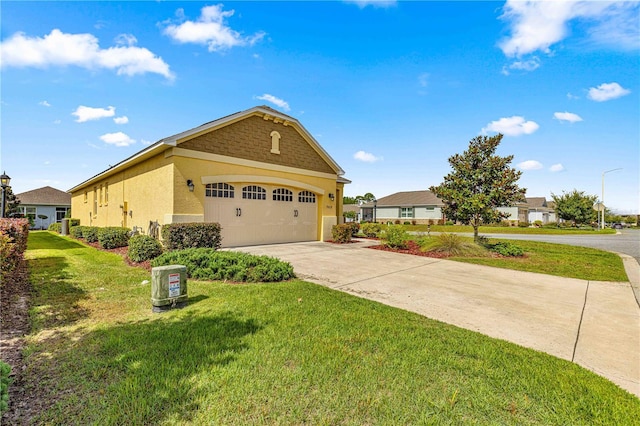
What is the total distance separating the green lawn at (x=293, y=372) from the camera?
2.28 m

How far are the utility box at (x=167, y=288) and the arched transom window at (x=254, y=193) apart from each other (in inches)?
323

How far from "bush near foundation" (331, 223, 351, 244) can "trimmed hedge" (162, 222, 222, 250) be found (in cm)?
717

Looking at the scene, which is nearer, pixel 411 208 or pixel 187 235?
pixel 187 235

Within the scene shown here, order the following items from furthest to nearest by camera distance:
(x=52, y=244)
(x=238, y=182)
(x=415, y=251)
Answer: (x=52, y=244) < (x=238, y=182) < (x=415, y=251)

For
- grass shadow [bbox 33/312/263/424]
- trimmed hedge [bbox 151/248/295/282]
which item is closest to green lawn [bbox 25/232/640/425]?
grass shadow [bbox 33/312/263/424]

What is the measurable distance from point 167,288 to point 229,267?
2.11m

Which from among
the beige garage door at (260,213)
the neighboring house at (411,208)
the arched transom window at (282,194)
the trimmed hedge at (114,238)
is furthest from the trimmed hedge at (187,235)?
the neighboring house at (411,208)

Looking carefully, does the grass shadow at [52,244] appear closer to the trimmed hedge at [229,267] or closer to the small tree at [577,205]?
the trimmed hedge at [229,267]

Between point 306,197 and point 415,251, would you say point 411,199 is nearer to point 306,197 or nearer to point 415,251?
point 306,197

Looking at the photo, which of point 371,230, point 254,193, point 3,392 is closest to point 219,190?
point 254,193

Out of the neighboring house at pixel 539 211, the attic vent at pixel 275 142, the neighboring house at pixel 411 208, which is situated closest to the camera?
the attic vent at pixel 275 142

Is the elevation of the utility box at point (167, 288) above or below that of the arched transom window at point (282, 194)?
below

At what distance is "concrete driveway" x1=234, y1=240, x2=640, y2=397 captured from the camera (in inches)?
141

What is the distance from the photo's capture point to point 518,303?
5.43 metres
